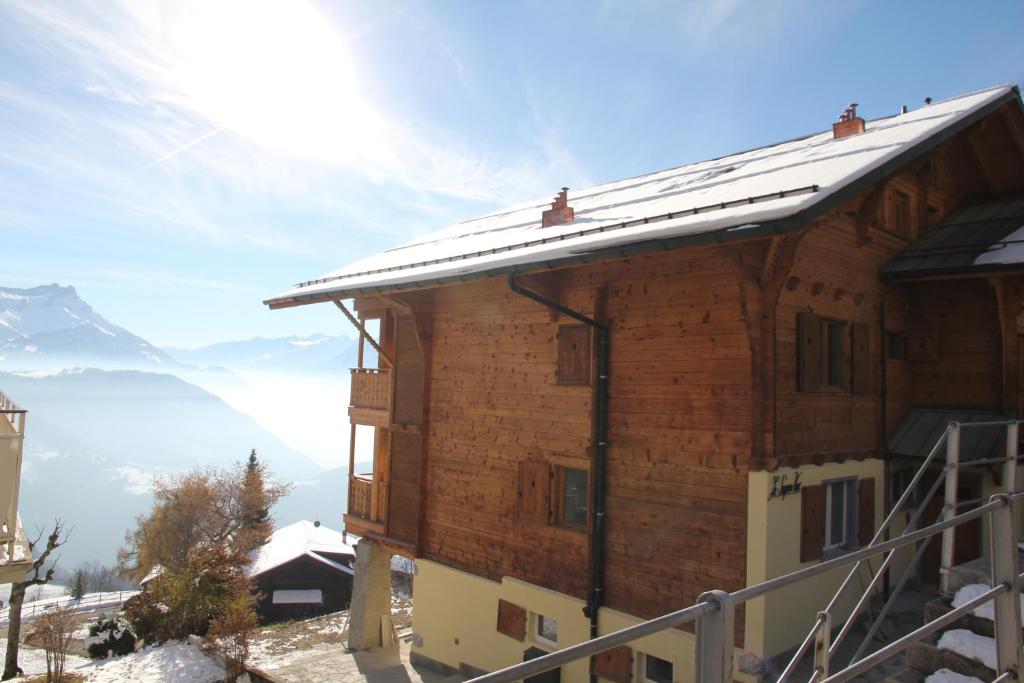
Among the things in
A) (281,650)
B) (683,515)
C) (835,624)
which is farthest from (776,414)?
(281,650)

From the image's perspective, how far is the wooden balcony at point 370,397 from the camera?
17.5m

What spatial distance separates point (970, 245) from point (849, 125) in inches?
123

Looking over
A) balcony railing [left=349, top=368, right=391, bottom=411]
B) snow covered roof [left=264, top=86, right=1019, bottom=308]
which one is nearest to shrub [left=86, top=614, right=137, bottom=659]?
balcony railing [left=349, top=368, right=391, bottom=411]

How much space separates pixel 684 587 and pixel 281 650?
57.9 ft

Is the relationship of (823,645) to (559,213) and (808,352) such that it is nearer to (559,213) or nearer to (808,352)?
(808,352)

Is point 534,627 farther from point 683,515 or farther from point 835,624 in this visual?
point 835,624

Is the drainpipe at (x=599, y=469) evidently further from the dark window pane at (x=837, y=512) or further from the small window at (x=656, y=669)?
the dark window pane at (x=837, y=512)

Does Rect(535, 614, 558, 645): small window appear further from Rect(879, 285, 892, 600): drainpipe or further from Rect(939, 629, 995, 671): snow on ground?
Rect(939, 629, 995, 671): snow on ground

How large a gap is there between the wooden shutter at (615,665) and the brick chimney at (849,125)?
10.1m

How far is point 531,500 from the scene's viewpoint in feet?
43.2

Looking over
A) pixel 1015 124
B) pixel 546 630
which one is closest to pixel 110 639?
pixel 546 630

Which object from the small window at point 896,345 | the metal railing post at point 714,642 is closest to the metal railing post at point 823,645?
the metal railing post at point 714,642

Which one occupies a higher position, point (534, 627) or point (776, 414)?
point (776, 414)

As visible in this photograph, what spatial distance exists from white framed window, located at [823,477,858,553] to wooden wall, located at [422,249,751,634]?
247 cm
